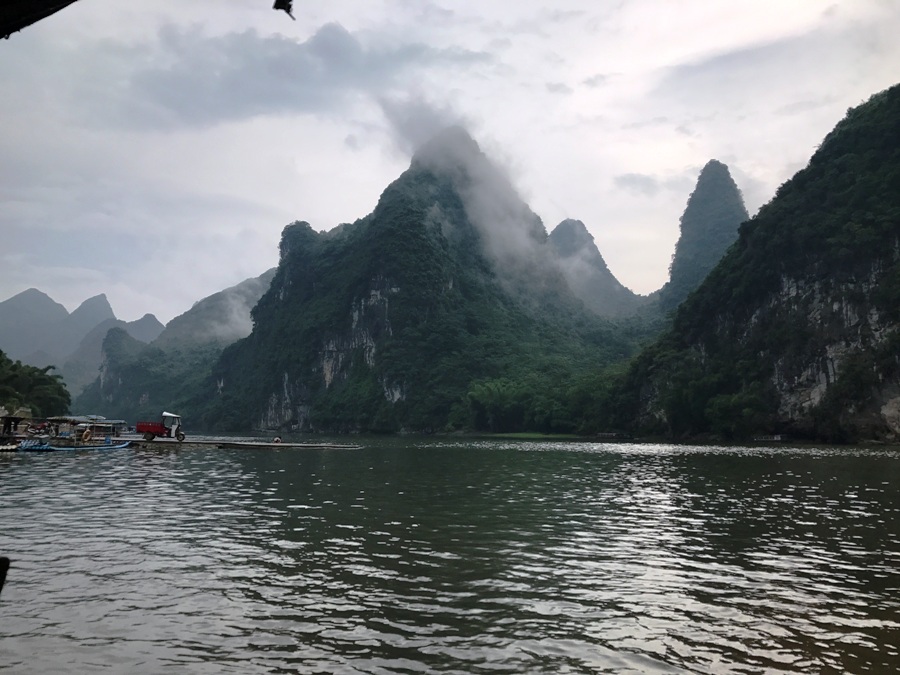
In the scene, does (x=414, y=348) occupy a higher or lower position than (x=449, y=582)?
higher

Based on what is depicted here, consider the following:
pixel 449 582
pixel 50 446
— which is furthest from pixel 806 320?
pixel 449 582

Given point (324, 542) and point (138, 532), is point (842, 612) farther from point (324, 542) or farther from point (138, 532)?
point (138, 532)

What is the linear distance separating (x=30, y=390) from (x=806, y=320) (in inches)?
4338

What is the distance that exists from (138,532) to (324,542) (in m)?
5.68

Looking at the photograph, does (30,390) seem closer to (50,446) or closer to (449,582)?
(50,446)

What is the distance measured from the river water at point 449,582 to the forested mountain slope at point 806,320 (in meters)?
61.4

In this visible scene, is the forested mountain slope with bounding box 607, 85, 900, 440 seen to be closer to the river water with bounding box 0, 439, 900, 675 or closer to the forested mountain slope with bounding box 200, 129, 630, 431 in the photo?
the forested mountain slope with bounding box 200, 129, 630, 431

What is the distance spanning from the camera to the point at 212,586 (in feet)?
42.1

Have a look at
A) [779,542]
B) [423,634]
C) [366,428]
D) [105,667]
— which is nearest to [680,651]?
[423,634]

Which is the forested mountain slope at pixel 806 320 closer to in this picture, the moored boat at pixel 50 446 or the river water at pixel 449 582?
the river water at pixel 449 582

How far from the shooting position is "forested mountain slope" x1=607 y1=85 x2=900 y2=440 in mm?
82438

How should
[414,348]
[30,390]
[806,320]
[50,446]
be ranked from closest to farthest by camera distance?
[50,446] → [30,390] → [806,320] → [414,348]

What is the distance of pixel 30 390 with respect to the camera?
298 feet

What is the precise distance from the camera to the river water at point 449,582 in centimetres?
922
